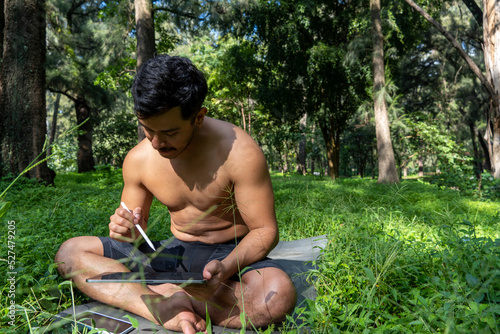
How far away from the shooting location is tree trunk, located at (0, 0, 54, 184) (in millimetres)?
5652

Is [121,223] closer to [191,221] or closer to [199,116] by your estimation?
[191,221]

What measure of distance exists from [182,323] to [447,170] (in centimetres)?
875

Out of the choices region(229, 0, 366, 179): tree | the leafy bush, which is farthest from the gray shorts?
region(229, 0, 366, 179): tree

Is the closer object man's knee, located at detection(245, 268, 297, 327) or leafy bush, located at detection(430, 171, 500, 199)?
man's knee, located at detection(245, 268, 297, 327)

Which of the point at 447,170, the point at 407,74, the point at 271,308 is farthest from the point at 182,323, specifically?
→ the point at 407,74

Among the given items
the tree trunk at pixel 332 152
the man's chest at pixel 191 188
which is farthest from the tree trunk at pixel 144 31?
the tree trunk at pixel 332 152

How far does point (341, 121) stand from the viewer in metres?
12.3

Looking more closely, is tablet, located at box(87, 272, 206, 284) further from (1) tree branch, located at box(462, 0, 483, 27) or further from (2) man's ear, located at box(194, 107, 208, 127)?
(1) tree branch, located at box(462, 0, 483, 27)

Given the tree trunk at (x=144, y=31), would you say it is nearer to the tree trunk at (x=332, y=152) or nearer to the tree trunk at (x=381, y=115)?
the tree trunk at (x=381, y=115)

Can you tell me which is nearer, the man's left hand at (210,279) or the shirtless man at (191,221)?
the man's left hand at (210,279)

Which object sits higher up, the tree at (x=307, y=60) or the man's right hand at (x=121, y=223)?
the tree at (x=307, y=60)

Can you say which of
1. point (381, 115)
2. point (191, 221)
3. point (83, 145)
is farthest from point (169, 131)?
point (83, 145)

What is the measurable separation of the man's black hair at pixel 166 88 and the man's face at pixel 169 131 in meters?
0.03

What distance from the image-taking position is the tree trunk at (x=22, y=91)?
223 inches
